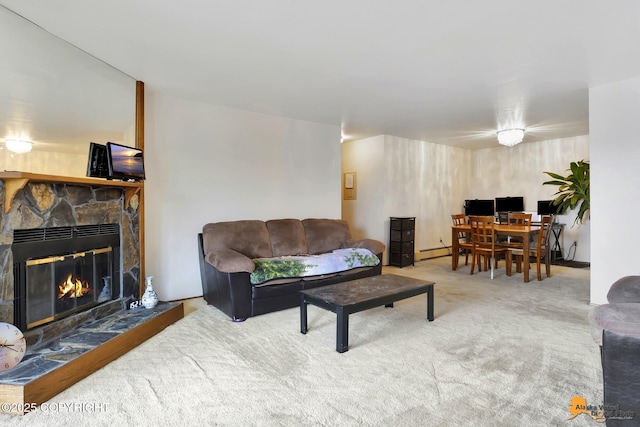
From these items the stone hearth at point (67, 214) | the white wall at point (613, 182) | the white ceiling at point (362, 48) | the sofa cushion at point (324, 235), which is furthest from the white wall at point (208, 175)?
the white wall at point (613, 182)

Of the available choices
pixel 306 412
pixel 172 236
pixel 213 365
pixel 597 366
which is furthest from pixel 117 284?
pixel 597 366

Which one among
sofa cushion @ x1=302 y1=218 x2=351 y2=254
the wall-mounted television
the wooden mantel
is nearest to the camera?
the wooden mantel

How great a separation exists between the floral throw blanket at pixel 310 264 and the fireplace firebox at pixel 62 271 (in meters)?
1.27

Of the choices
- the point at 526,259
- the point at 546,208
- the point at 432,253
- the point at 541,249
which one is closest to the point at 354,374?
the point at 526,259

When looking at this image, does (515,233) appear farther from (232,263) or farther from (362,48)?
(232,263)

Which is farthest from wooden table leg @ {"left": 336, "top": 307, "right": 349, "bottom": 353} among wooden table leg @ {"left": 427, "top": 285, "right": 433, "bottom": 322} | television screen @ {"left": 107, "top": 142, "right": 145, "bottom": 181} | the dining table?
the dining table

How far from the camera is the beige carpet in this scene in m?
1.75

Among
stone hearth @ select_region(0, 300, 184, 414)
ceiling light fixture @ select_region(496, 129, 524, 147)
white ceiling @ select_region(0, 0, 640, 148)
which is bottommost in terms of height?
stone hearth @ select_region(0, 300, 184, 414)

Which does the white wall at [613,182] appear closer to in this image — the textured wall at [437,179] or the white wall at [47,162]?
the textured wall at [437,179]

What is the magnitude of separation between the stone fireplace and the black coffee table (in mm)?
1721

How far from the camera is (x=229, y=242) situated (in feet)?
12.7

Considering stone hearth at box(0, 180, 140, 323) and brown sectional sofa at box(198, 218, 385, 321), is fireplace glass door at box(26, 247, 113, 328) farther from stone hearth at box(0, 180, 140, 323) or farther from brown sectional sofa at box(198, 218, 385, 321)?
brown sectional sofa at box(198, 218, 385, 321)

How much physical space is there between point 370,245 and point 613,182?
2630 millimetres

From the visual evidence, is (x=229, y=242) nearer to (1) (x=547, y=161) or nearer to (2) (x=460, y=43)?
(2) (x=460, y=43)
